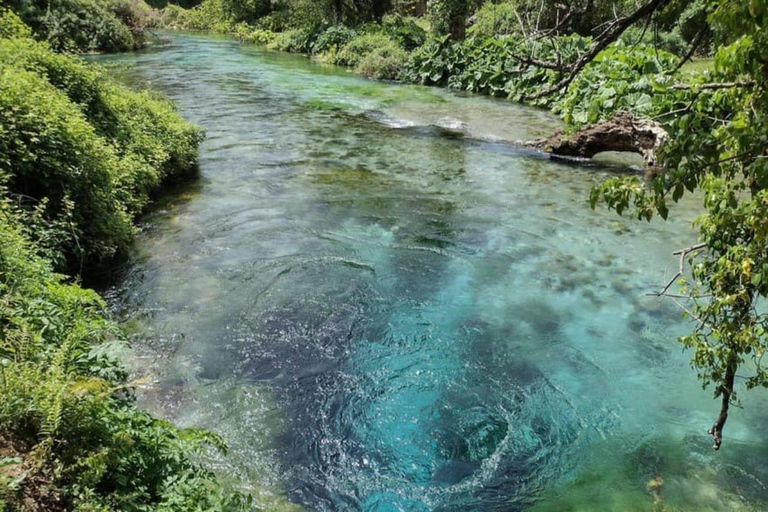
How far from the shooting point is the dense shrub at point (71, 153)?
632 centimetres

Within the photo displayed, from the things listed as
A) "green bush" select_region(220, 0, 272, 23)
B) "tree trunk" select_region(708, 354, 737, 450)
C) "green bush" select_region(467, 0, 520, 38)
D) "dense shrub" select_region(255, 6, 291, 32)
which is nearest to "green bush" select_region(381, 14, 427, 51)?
"green bush" select_region(467, 0, 520, 38)

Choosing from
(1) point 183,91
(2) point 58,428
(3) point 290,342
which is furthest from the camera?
(1) point 183,91

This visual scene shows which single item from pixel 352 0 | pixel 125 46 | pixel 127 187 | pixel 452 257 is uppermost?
pixel 352 0

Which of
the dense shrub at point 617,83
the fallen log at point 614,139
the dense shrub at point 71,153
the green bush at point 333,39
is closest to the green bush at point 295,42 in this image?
the green bush at point 333,39

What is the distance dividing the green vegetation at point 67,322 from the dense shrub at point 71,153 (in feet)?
0.06

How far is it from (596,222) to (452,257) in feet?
10.1

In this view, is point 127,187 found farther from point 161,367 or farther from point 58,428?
point 58,428

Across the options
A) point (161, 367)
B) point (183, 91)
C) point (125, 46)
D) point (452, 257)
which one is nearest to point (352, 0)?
point (125, 46)

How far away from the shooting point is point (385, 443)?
4.69 meters

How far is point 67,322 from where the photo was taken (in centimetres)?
451

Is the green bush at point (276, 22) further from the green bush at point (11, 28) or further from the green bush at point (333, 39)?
the green bush at point (11, 28)

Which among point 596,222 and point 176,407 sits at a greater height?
point 596,222

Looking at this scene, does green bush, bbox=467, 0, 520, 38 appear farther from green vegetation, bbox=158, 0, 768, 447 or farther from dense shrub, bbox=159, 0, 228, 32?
dense shrub, bbox=159, 0, 228, 32

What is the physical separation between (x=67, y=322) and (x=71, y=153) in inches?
121
